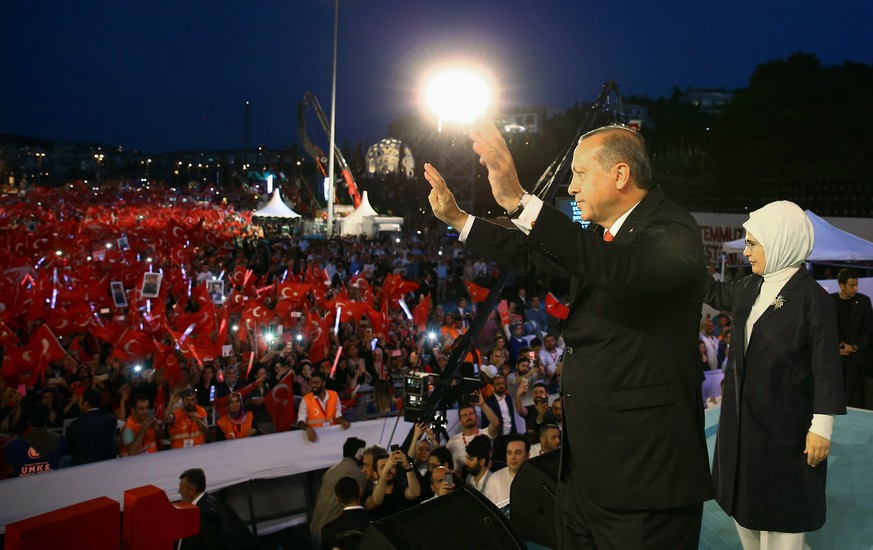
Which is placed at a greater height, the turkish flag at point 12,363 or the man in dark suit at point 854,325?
the man in dark suit at point 854,325

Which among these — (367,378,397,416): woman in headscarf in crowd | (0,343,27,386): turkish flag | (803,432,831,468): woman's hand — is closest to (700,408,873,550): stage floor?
(803,432,831,468): woman's hand

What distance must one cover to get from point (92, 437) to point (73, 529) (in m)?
4.05

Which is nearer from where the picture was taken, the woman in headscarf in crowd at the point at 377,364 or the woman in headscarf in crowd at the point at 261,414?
the woman in headscarf in crowd at the point at 261,414

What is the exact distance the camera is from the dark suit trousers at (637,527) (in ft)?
6.04

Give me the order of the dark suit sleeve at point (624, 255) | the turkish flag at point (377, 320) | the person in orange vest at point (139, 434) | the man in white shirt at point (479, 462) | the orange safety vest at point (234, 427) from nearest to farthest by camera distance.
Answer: the dark suit sleeve at point (624, 255) < the man in white shirt at point (479, 462) < the person in orange vest at point (139, 434) < the orange safety vest at point (234, 427) < the turkish flag at point (377, 320)

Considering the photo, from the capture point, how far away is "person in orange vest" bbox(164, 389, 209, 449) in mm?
6785

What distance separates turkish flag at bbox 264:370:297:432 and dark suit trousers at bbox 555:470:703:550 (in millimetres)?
6196

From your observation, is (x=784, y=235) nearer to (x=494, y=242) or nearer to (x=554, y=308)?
(x=494, y=242)

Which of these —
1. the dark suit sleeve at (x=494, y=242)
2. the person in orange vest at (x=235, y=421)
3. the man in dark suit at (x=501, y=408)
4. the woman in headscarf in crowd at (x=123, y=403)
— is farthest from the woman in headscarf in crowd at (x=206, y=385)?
the dark suit sleeve at (x=494, y=242)

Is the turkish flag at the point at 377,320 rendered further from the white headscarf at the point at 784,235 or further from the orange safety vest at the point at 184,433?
the white headscarf at the point at 784,235

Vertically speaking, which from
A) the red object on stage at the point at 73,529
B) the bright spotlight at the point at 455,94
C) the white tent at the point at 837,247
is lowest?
the red object on stage at the point at 73,529

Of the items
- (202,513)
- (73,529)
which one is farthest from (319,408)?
(73,529)

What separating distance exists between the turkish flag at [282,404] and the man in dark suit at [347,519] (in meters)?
2.77

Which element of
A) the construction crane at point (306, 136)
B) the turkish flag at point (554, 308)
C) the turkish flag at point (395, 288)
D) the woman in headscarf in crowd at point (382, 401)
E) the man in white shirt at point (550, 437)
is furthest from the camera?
the construction crane at point (306, 136)
